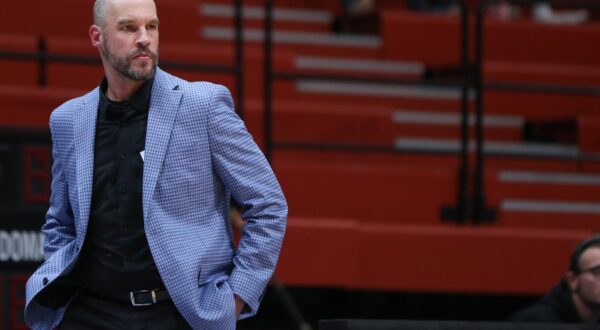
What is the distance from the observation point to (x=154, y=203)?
3318 millimetres

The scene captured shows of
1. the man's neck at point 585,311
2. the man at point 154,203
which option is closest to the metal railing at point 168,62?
the man's neck at point 585,311

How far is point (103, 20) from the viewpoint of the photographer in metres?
3.40

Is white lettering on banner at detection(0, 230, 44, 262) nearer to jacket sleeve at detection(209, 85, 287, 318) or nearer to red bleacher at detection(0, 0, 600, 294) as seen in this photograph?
red bleacher at detection(0, 0, 600, 294)

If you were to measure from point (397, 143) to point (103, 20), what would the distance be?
4.84 metres

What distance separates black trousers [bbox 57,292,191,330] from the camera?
3352 millimetres

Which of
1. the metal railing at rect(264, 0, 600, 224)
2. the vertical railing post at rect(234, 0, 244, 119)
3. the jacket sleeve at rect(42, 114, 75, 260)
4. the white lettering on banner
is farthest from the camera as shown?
the metal railing at rect(264, 0, 600, 224)

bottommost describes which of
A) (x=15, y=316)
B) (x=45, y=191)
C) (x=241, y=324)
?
(x=241, y=324)

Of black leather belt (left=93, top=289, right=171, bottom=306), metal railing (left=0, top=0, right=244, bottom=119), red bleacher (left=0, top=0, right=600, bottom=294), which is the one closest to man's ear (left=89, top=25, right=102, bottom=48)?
black leather belt (left=93, top=289, right=171, bottom=306)

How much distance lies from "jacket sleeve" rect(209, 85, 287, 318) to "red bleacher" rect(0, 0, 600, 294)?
3130mm

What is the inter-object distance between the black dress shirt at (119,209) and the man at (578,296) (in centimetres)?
233

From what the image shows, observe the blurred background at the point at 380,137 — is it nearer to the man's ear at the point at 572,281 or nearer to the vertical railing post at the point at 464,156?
the vertical railing post at the point at 464,156

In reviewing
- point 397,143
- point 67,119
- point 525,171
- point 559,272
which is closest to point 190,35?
point 397,143

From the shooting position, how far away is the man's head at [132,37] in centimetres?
334

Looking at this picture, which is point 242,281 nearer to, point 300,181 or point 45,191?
point 45,191
